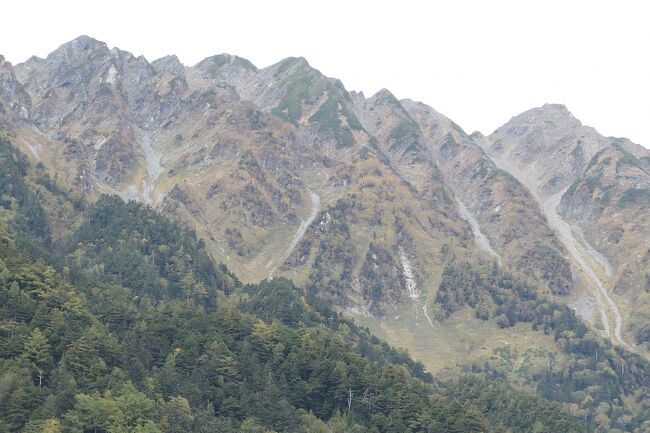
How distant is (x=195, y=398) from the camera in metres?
134

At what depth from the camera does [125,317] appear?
161 m

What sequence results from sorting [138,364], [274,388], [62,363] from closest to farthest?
[62,363]
[138,364]
[274,388]

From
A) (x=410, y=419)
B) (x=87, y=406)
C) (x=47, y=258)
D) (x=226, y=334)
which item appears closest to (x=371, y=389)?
(x=410, y=419)

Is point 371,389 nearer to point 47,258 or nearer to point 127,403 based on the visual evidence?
point 127,403

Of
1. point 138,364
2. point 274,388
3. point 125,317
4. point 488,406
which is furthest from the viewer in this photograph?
point 488,406

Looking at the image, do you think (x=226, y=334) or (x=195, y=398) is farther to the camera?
(x=226, y=334)

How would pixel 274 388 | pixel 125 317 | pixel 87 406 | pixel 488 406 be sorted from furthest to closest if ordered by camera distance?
1. pixel 488 406
2. pixel 125 317
3. pixel 274 388
4. pixel 87 406

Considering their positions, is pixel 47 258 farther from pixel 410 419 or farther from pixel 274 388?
pixel 410 419

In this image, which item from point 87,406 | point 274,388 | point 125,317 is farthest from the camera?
point 125,317

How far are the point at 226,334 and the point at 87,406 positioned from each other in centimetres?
5508

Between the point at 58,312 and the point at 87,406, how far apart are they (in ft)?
107

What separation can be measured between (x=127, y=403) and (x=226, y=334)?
49.4 meters

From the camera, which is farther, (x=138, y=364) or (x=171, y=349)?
(x=171, y=349)

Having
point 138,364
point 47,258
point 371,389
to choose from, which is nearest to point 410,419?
point 371,389
